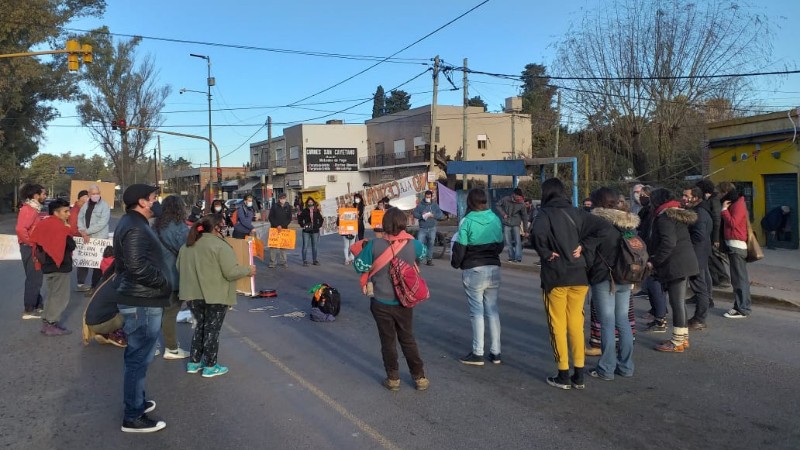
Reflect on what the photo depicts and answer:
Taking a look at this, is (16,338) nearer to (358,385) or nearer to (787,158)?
(358,385)

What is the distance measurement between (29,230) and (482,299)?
6.64 m

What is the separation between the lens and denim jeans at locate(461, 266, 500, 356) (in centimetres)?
599

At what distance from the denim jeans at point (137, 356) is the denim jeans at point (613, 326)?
3944 mm

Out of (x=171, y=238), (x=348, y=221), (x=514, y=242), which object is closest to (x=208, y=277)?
(x=171, y=238)

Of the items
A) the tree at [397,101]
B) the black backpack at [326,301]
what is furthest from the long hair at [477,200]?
the tree at [397,101]

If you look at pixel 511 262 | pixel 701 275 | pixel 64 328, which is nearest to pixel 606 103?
pixel 511 262

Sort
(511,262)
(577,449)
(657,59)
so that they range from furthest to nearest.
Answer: (657,59) < (511,262) < (577,449)

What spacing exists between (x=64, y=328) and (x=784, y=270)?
13112mm

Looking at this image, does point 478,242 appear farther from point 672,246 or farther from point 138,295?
point 138,295

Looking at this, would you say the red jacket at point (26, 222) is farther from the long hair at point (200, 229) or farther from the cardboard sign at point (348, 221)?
the cardboard sign at point (348, 221)

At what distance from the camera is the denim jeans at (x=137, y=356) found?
4.62 m

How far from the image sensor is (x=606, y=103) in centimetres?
2247

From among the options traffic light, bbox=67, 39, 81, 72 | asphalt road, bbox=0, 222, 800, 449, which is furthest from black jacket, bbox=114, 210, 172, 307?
traffic light, bbox=67, 39, 81, 72

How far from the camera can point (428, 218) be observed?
48.0 ft
